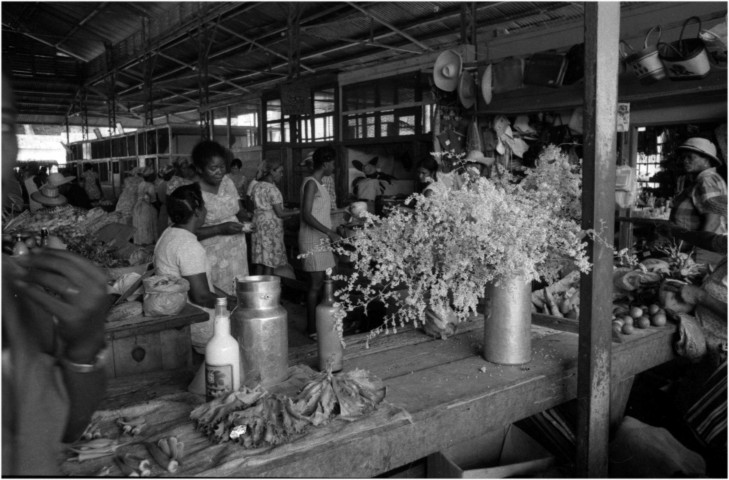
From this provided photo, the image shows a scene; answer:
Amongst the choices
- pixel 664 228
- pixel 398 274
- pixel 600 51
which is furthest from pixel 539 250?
pixel 664 228

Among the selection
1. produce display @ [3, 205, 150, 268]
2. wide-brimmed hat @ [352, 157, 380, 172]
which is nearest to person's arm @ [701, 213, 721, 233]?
produce display @ [3, 205, 150, 268]

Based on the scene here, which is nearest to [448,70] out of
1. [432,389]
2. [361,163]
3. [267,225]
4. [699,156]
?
[361,163]

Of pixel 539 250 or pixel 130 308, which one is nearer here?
pixel 539 250

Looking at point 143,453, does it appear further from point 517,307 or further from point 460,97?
point 460,97

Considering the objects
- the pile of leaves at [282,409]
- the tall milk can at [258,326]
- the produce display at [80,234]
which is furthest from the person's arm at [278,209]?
the pile of leaves at [282,409]

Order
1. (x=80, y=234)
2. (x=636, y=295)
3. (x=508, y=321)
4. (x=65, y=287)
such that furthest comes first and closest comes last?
(x=80, y=234), (x=636, y=295), (x=508, y=321), (x=65, y=287)

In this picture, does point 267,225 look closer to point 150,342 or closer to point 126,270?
point 126,270

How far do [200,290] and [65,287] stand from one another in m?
2.23

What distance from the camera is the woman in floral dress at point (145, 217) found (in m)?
Result: 7.72

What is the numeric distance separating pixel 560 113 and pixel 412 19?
3.56 meters

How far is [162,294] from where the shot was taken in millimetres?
2953

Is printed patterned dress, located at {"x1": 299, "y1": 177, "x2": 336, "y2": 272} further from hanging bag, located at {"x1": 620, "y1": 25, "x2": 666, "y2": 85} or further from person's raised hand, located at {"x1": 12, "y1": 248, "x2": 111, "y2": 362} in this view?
person's raised hand, located at {"x1": 12, "y1": 248, "x2": 111, "y2": 362}

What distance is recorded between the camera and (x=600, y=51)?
1946 millimetres

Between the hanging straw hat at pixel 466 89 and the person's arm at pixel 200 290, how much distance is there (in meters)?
4.26
